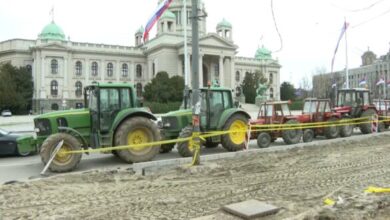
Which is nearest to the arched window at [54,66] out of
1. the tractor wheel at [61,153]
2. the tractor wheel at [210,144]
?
the tractor wheel at [210,144]

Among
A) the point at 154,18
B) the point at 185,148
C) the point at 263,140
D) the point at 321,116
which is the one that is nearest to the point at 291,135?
the point at 263,140

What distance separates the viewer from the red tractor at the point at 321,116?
17812 mm

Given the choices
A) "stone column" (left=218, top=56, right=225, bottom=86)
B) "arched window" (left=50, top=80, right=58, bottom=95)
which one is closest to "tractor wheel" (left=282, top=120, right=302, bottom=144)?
"arched window" (left=50, top=80, right=58, bottom=95)

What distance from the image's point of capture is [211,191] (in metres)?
7.75

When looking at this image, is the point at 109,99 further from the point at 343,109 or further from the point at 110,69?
the point at 110,69

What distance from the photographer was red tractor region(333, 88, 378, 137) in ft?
65.1

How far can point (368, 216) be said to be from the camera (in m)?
5.53

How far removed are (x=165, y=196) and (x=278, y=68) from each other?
355 ft

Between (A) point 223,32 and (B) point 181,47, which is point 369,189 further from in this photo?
(A) point 223,32

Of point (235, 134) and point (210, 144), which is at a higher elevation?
point (235, 134)

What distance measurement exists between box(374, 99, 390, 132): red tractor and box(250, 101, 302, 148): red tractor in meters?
6.32

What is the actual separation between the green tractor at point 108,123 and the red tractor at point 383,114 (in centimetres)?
1322

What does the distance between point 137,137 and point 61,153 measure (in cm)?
231

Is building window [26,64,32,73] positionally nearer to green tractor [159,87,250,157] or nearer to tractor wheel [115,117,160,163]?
green tractor [159,87,250,157]
